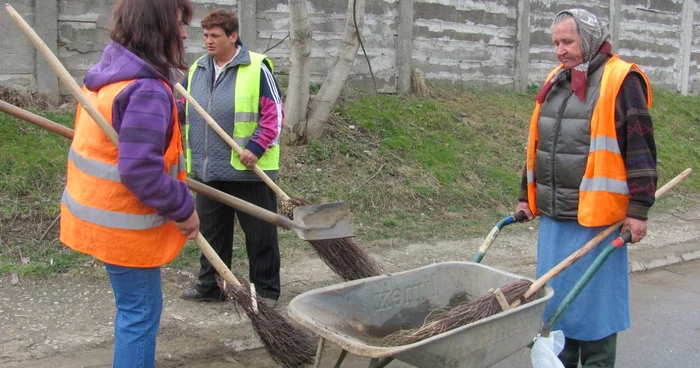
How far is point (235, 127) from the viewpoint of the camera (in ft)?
15.0

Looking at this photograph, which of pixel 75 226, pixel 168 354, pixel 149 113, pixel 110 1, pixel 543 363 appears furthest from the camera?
pixel 110 1

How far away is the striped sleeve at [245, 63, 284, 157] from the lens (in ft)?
14.7

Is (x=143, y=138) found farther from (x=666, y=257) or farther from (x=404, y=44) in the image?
(x=404, y=44)

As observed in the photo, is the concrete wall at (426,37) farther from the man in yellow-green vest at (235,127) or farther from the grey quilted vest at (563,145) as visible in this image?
the grey quilted vest at (563,145)

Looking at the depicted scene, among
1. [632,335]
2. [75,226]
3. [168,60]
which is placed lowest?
[632,335]

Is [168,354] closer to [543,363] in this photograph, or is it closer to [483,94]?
[543,363]

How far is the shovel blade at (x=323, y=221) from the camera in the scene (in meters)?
3.94

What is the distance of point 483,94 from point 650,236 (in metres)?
3.38

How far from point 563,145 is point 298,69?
405cm

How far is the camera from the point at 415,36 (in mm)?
9320

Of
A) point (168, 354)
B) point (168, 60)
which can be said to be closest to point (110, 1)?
point (168, 354)

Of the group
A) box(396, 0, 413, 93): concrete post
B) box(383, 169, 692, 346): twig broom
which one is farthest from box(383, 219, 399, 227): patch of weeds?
box(383, 169, 692, 346): twig broom

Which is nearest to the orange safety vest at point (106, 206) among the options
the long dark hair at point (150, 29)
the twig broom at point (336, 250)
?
the long dark hair at point (150, 29)

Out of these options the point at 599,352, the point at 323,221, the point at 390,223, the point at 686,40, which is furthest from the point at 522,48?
the point at 599,352
